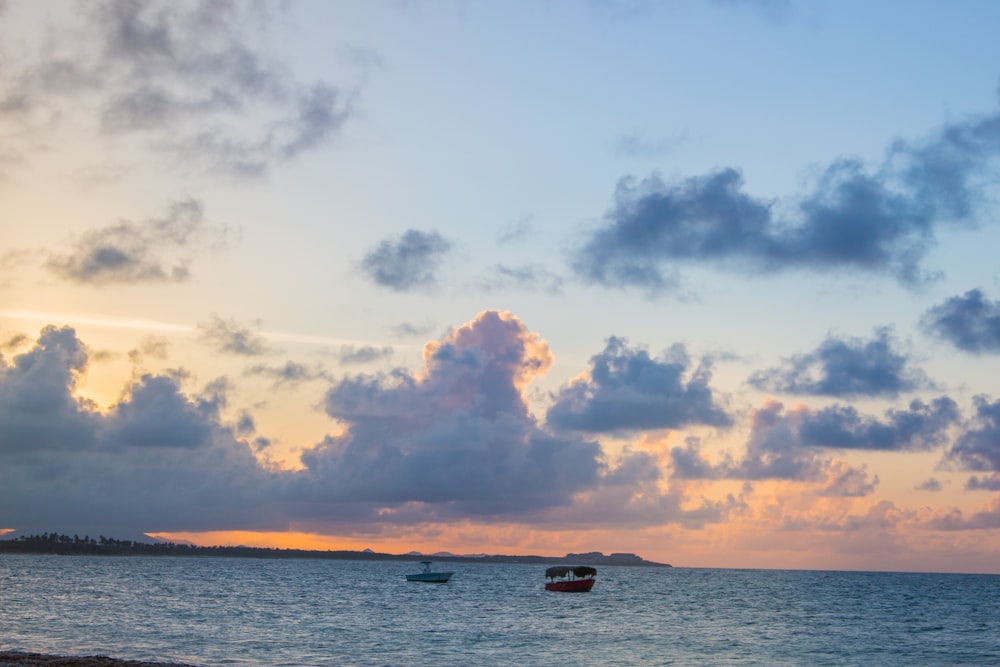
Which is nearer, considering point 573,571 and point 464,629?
point 464,629

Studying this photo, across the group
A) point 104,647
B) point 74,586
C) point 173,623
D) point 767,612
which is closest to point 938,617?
point 767,612

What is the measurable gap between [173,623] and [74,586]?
263 ft

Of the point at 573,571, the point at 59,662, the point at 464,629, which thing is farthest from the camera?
the point at 573,571

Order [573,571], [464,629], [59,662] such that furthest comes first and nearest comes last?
[573,571] → [464,629] → [59,662]

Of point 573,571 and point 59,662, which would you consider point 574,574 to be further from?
point 59,662

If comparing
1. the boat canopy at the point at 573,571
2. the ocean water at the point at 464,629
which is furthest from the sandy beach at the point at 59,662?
the boat canopy at the point at 573,571

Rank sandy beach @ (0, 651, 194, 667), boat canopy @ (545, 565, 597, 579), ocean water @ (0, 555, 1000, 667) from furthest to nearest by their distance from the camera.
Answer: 1. boat canopy @ (545, 565, 597, 579)
2. ocean water @ (0, 555, 1000, 667)
3. sandy beach @ (0, 651, 194, 667)

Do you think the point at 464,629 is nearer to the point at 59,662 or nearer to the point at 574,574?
the point at 59,662

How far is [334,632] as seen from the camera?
306ft

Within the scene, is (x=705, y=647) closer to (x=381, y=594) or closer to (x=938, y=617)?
(x=938, y=617)

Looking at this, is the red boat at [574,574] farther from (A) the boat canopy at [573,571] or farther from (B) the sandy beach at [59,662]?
(B) the sandy beach at [59,662]

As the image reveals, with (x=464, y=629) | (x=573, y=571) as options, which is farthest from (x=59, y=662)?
(x=573, y=571)

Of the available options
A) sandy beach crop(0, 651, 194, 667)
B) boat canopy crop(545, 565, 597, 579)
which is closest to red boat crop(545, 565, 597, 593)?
boat canopy crop(545, 565, 597, 579)

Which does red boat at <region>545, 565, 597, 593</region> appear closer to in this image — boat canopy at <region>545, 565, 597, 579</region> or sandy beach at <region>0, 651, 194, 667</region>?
boat canopy at <region>545, 565, 597, 579</region>
